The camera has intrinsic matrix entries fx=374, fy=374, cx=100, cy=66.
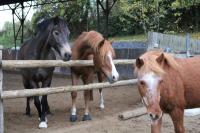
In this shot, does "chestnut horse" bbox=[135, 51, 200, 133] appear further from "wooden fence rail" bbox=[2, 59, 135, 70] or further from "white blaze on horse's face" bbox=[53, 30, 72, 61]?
"wooden fence rail" bbox=[2, 59, 135, 70]

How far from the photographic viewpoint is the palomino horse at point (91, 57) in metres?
5.71

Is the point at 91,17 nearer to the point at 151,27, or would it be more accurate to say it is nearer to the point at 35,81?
the point at 151,27

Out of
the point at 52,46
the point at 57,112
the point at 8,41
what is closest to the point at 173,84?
the point at 52,46

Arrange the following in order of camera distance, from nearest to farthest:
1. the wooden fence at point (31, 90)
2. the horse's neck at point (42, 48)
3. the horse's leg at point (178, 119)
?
the horse's leg at point (178, 119) < the wooden fence at point (31, 90) < the horse's neck at point (42, 48)

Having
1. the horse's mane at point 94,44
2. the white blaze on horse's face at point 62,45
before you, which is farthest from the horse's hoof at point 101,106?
the white blaze on horse's face at point 62,45

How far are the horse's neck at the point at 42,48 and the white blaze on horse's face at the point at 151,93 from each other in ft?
9.53

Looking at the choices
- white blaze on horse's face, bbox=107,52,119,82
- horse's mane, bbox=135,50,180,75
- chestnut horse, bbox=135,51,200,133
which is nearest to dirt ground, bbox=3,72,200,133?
white blaze on horse's face, bbox=107,52,119,82

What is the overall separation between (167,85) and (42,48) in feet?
8.94

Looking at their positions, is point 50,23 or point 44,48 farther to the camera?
point 44,48

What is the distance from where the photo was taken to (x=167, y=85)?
13.7 feet

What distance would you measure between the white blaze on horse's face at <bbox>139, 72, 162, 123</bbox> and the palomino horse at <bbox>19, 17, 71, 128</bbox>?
7.21 feet

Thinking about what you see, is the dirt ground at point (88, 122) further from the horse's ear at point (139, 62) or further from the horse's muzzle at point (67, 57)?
the horse's ear at point (139, 62)

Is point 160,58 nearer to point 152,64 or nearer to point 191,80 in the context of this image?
point 152,64

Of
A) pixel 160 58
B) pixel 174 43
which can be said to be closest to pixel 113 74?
pixel 160 58
